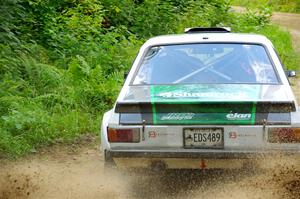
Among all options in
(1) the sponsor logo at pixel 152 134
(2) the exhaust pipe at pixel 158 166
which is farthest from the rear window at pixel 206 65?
(2) the exhaust pipe at pixel 158 166

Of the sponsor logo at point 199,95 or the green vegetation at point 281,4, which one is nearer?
the sponsor logo at point 199,95

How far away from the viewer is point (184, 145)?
4570 millimetres

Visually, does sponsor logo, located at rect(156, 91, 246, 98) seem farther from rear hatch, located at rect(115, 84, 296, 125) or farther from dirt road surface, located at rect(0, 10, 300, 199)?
dirt road surface, located at rect(0, 10, 300, 199)

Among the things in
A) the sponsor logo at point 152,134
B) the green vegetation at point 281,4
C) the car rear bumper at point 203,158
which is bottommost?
the green vegetation at point 281,4

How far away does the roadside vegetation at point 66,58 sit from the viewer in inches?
285

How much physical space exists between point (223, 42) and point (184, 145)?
1.56 m

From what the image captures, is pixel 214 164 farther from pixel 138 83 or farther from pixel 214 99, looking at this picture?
pixel 138 83

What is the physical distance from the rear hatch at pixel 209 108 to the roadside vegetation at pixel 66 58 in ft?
7.64

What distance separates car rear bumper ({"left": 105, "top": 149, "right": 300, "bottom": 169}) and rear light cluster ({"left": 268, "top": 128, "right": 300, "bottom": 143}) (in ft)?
0.30

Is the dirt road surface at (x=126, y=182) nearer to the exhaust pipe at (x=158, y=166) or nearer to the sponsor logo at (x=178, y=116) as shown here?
the exhaust pipe at (x=158, y=166)

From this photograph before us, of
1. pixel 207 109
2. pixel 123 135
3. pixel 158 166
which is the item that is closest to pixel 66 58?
pixel 123 135

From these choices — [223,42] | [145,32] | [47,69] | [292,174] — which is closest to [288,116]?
[292,174]

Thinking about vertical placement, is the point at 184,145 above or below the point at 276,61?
below

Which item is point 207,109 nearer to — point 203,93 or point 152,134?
point 203,93
